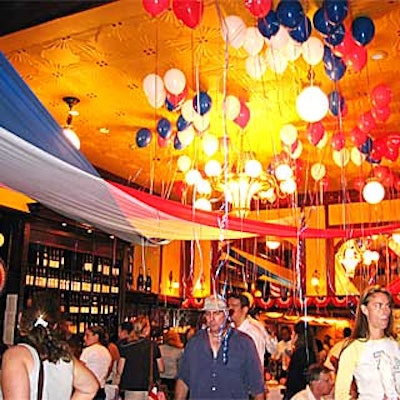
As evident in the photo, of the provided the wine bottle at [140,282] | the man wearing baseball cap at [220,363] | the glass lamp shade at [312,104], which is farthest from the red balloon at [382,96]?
the wine bottle at [140,282]

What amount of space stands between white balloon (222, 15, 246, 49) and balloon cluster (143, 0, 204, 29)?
1.26ft

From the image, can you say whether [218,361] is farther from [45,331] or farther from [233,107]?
[233,107]

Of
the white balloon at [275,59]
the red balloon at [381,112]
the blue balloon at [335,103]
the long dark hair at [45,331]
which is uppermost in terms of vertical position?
the white balloon at [275,59]

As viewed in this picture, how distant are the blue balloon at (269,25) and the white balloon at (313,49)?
358 millimetres

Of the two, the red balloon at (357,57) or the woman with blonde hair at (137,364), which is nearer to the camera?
the red balloon at (357,57)

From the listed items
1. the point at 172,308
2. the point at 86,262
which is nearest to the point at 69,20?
the point at 86,262

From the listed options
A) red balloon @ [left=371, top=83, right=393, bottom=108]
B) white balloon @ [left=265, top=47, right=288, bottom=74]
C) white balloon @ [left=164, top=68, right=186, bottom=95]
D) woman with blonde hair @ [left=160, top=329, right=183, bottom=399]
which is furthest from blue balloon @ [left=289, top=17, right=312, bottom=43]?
woman with blonde hair @ [left=160, top=329, right=183, bottom=399]

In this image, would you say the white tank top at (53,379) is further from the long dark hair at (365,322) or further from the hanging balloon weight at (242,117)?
the hanging balloon weight at (242,117)

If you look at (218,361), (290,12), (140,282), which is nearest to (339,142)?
(290,12)

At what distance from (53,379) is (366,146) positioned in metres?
3.88

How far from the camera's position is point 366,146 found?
534 centimetres

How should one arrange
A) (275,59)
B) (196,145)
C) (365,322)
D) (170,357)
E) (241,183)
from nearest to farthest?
(365,322) → (275,59) → (241,183) → (196,145) → (170,357)

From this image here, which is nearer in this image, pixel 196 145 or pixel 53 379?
pixel 53 379

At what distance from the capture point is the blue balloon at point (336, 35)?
3.58m
